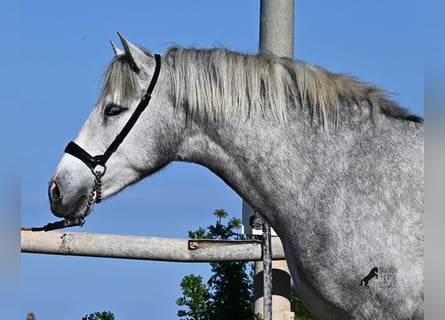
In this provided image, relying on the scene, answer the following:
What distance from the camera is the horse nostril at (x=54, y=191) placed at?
3.52 m

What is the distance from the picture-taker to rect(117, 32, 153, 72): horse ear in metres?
3.60

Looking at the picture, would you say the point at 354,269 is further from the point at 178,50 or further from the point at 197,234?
the point at 197,234

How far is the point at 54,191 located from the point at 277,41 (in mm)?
2477

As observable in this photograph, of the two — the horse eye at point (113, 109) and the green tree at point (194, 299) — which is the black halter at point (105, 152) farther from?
the green tree at point (194, 299)

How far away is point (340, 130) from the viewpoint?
339 centimetres

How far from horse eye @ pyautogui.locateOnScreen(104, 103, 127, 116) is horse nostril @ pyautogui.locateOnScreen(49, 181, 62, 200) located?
1.42 feet

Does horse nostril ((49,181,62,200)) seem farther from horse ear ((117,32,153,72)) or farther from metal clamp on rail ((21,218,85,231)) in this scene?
horse ear ((117,32,153,72))

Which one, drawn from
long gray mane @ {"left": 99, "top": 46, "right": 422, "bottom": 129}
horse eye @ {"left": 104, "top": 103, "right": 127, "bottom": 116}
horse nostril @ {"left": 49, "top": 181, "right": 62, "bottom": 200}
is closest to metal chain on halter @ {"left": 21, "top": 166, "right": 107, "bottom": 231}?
horse nostril @ {"left": 49, "top": 181, "right": 62, "bottom": 200}

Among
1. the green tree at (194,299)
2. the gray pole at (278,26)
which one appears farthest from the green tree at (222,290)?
the gray pole at (278,26)

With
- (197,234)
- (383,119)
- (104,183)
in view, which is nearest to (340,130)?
(383,119)

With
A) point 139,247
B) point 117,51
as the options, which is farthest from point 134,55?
point 139,247

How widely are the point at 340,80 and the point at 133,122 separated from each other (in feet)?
3.43

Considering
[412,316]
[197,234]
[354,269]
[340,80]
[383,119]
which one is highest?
[340,80]

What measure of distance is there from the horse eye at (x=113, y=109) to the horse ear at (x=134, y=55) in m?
0.21
